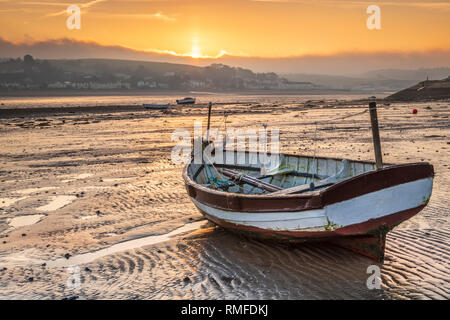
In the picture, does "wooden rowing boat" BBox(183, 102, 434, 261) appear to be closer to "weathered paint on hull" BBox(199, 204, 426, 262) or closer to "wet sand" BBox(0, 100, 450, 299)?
"weathered paint on hull" BBox(199, 204, 426, 262)

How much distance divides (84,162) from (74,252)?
31.7ft

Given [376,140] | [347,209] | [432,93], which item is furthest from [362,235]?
[432,93]

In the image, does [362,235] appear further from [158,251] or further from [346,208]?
[158,251]

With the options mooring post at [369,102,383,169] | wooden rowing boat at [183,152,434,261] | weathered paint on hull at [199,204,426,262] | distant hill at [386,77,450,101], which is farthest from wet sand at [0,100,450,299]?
distant hill at [386,77,450,101]

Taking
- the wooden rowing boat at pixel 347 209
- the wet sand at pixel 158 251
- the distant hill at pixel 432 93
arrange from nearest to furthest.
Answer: the wet sand at pixel 158 251 → the wooden rowing boat at pixel 347 209 → the distant hill at pixel 432 93

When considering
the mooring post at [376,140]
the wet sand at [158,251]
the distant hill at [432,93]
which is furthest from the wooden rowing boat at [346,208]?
the distant hill at [432,93]

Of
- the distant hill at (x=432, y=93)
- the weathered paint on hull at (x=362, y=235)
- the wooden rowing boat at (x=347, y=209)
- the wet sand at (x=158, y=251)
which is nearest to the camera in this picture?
the wet sand at (x=158, y=251)

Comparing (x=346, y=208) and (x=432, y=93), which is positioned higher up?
(x=432, y=93)

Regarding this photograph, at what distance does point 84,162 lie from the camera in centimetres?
1702

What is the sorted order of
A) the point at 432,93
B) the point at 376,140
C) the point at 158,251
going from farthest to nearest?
the point at 432,93 → the point at 158,251 → the point at 376,140

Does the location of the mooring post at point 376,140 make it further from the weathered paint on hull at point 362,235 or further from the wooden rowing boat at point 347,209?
the weathered paint on hull at point 362,235

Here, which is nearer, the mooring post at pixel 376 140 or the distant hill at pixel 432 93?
the mooring post at pixel 376 140

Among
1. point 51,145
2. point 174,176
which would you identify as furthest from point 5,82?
point 174,176
